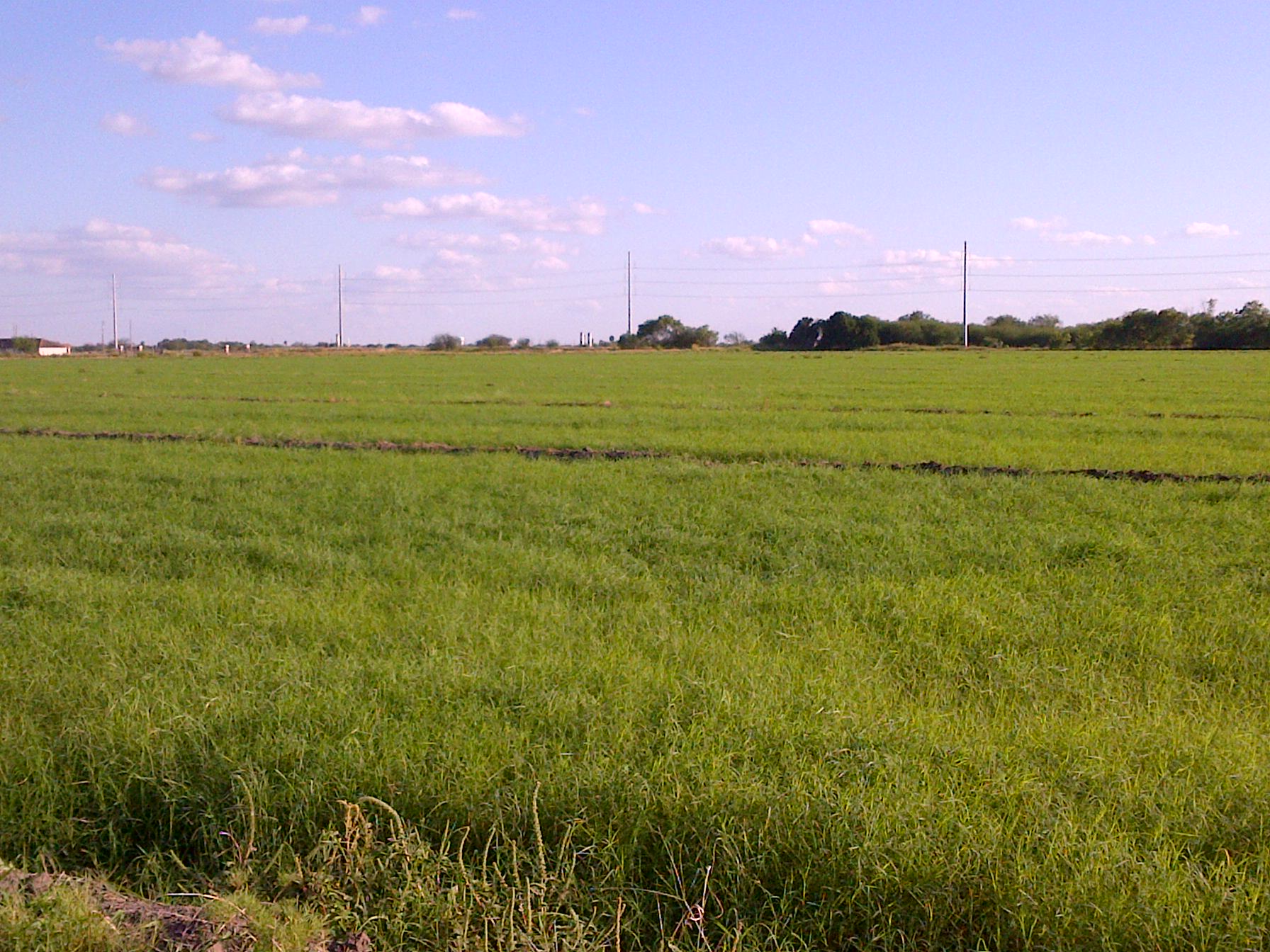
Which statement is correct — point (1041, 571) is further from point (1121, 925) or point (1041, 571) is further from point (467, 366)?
point (467, 366)

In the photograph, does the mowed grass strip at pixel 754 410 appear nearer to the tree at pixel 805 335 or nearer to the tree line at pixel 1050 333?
the tree line at pixel 1050 333

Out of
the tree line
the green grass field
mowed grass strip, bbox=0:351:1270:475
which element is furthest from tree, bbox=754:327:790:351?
the green grass field

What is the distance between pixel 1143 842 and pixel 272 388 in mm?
33126

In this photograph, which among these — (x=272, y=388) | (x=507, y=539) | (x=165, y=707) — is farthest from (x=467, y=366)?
(x=165, y=707)

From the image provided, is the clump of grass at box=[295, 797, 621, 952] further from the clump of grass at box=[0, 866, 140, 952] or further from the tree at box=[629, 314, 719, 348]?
the tree at box=[629, 314, 719, 348]

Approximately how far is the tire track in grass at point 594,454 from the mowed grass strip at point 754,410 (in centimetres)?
38

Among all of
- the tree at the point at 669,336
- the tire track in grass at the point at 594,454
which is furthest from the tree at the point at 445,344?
the tire track in grass at the point at 594,454

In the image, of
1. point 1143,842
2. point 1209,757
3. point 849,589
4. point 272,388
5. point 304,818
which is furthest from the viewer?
point 272,388

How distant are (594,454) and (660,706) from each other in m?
9.90

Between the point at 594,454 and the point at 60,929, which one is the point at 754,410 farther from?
the point at 60,929

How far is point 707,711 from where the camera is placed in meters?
4.52

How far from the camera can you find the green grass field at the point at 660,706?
3.33 metres

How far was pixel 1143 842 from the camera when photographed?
353cm

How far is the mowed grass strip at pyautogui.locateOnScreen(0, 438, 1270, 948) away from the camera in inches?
133
